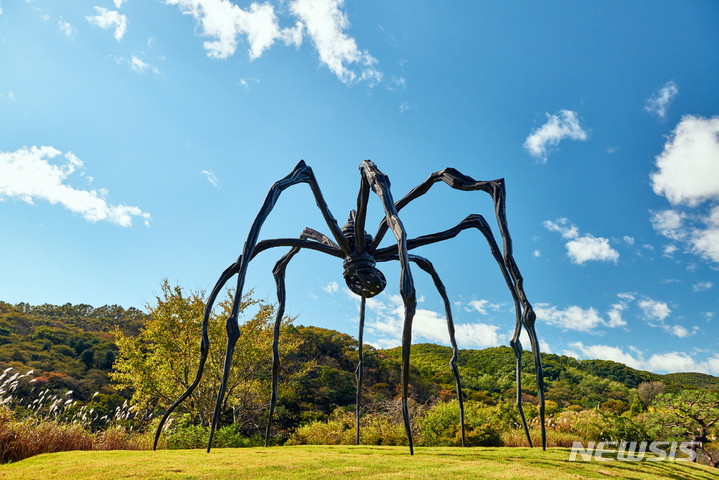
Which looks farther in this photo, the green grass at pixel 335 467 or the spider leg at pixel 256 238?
the green grass at pixel 335 467

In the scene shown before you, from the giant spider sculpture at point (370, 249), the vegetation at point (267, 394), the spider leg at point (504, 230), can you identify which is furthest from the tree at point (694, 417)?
the spider leg at point (504, 230)

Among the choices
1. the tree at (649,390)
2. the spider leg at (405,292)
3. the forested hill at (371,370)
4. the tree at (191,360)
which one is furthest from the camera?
the tree at (649,390)

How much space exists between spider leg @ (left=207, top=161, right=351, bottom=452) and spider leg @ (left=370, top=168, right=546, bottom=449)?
80cm

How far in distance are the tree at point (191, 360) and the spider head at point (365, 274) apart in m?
10.8

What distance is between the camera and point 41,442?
276 inches

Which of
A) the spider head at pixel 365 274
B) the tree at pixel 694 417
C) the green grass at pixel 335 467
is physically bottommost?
the green grass at pixel 335 467

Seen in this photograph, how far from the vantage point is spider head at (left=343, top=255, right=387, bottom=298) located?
4820 mm

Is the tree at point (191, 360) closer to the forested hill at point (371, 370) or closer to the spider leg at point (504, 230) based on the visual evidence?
the forested hill at point (371, 370)

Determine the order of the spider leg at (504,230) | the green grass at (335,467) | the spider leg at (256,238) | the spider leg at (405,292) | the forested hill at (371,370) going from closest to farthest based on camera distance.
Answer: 1. the spider leg at (405,292)
2. the spider leg at (256,238)
3. the spider leg at (504,230)
4. the green grass at (335,467)
5. the forested hill at (371,370)

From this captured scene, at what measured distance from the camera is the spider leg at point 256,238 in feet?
11.5

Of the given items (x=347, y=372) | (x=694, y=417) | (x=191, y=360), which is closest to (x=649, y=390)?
(x=694, y=417)

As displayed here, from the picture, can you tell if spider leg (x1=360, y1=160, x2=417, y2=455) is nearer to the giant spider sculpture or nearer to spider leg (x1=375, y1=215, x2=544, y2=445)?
the giant spider sculpture

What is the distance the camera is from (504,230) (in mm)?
4152

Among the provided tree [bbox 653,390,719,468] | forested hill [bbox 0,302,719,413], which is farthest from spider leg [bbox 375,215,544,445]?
forested hill [bbox 0,302,719,413]
